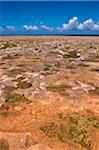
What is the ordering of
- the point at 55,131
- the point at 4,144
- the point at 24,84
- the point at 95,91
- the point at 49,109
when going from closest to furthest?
the point at 4,144
the point at 55,131
the point at 49,109
the point at 95,91
the point at 24,84

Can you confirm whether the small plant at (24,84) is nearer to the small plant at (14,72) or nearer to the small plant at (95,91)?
the small plant at (14,72)

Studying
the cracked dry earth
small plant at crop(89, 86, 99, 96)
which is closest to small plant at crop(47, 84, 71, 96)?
the cracked dry earth

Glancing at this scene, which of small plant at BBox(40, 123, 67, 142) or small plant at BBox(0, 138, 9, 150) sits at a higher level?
small plant at BBox(0, 138, 9, 150)

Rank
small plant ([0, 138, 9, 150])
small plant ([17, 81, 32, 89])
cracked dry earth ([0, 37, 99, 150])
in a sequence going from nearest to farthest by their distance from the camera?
1. small plant ([0, 138, 9, 150])
2. cracked dry earth ([0, 37, 99, 150])
3. small plant ([17, 81, 32, 89])

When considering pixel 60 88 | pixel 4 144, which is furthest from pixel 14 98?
pixel 4 144

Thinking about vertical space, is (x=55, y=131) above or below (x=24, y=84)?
below

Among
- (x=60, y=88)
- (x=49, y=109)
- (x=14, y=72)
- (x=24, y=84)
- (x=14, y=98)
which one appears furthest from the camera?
(x=14, y=72)

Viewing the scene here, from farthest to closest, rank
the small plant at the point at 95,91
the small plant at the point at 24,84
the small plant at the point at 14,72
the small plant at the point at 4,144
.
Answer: the small plant at the point at 14,72 < the small plant at the point at 24,84 < the small plant at the point at 95,91 < the small plant at the point at 4,144

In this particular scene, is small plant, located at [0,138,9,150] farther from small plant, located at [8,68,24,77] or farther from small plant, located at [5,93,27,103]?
small plant, located at [8,68,24,77]

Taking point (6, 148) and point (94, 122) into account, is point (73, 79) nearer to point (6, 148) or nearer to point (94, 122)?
point (94, 122)

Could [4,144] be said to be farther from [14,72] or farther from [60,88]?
[14,72]

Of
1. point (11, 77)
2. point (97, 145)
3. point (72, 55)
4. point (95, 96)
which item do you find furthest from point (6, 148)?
point (72, 55)

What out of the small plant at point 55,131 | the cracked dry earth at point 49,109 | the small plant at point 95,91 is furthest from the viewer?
the small plant at point 95,91

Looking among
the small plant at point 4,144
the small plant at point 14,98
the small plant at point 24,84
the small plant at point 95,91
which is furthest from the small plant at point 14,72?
the small plant at point 4,144
